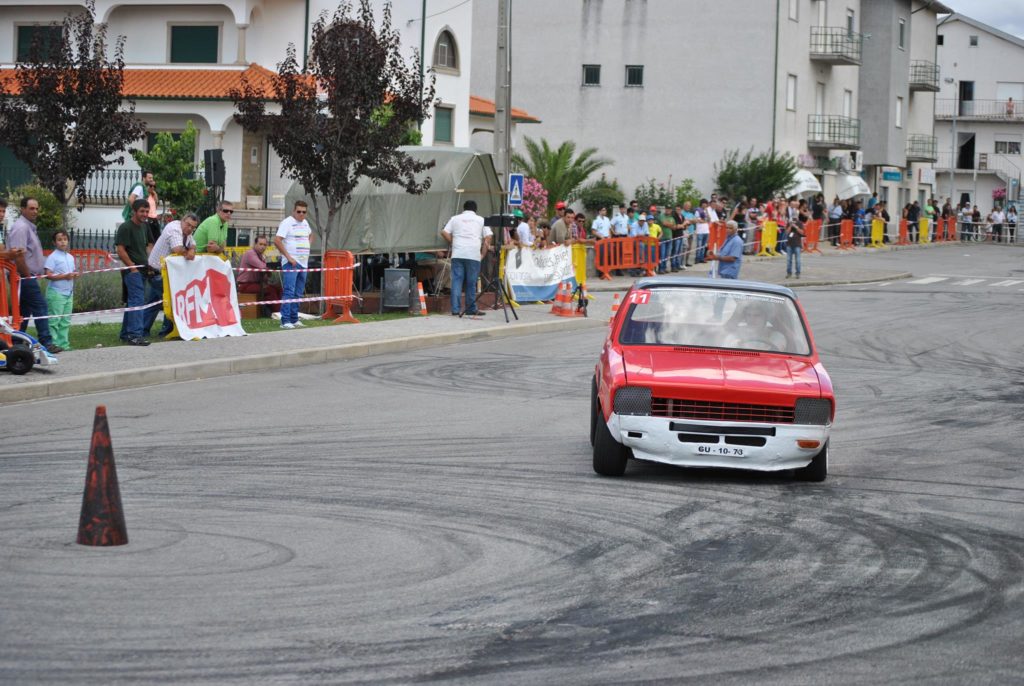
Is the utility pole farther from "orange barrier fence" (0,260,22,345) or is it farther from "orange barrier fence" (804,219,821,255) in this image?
"orange barrier fence" (804,219,821,255)

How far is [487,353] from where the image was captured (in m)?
20.1

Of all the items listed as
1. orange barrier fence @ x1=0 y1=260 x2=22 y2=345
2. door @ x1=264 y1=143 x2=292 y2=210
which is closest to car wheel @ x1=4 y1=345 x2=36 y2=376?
orange barrier fence @ x1=0 y1=260 x2=22 y2=345

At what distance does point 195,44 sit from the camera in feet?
149

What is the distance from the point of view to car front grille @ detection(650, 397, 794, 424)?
1004 centimetres

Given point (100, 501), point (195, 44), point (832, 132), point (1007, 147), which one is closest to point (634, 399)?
point (100, 501)

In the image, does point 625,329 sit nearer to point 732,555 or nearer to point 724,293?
point 724,293

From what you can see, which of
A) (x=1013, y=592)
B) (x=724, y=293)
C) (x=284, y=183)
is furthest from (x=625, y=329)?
(x=284, y=183)

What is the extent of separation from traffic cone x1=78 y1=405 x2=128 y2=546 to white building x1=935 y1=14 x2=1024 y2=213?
89.1 metres

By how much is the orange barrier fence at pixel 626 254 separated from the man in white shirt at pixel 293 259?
42.3 ft

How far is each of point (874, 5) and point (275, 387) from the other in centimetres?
5445

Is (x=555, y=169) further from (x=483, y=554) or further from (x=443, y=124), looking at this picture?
(x=483, y=554)

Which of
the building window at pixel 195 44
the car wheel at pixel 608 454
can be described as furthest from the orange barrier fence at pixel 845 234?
the car wheel at pixel 608 454

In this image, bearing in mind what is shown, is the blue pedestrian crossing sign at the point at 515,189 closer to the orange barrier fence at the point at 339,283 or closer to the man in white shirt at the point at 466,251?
the man in white shirt at the point at 466,251

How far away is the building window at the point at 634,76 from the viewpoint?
184ft
